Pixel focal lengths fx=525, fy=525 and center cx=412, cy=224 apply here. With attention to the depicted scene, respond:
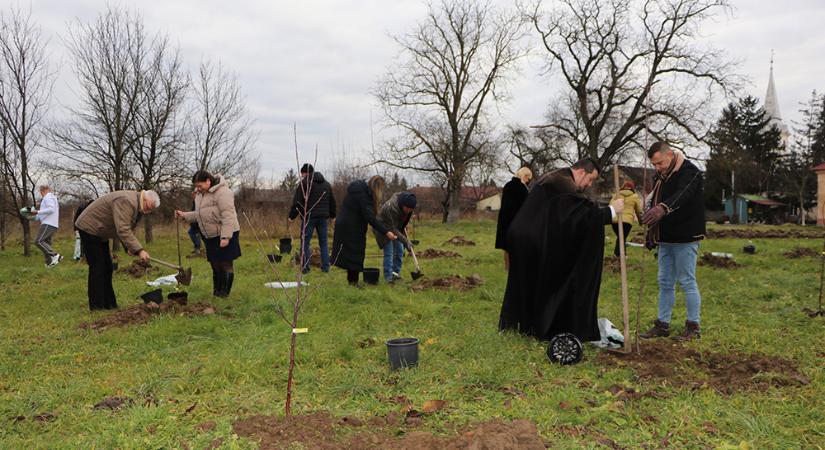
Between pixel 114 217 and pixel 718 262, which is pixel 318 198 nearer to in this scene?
pixel 114 217

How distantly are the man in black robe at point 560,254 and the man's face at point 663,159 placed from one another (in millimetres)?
662

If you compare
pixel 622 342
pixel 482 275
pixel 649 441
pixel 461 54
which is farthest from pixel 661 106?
pixel 649 441

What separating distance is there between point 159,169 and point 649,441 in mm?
14590

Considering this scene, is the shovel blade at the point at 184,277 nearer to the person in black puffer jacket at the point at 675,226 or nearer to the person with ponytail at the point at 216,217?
the person with ponytail at the point at 216,217

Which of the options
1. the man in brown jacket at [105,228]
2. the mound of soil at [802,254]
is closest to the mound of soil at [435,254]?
the man in brown jacket at [105,228]

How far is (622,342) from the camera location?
4.59m

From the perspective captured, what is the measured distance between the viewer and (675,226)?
4711 millimetres

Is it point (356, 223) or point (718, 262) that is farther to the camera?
point (718, 262)

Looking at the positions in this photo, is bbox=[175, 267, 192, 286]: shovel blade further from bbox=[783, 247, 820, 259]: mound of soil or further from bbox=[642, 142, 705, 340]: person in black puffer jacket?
bbox=[783, 247, 820, 259]: mound of soil

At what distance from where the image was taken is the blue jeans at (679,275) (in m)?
4.73

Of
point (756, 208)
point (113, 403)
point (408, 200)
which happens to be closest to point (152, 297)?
point (113, 403)

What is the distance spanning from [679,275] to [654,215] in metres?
0.77

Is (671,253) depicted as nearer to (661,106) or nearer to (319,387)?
(319,387)

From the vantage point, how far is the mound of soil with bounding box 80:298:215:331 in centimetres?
551
